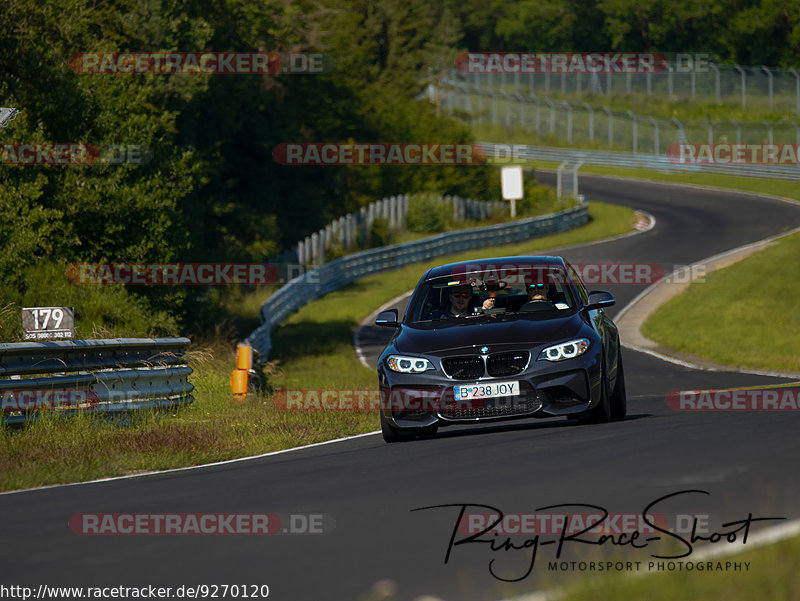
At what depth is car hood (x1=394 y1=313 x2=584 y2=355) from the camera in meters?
10.7

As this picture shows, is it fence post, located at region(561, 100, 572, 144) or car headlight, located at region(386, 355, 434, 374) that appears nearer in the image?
car headlight, located at region(386, 355, 434, 374)

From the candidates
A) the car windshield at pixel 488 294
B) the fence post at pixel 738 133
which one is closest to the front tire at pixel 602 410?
the car windshield at pixel 488 294

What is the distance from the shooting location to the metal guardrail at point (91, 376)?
11.9 metres

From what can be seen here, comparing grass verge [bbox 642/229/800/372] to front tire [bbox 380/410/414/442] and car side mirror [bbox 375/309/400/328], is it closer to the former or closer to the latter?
car side mirror [bbox 375/309/400/328]

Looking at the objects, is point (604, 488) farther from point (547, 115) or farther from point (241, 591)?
point (547, 115)

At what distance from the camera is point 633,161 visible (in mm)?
76500

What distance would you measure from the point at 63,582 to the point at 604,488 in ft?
9.77

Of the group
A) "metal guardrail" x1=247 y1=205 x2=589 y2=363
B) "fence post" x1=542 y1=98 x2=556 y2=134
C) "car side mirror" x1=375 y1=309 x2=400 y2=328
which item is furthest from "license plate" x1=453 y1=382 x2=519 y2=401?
"fence post" x1=542 y1=98 x2=556 y2=134

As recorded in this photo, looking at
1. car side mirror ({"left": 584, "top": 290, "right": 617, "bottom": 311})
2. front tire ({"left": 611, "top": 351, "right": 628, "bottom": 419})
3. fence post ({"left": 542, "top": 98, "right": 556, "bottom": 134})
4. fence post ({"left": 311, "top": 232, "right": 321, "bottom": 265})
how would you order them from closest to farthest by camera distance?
car side mirror ({"left": 584, "top": 290, "right": 617, "bottom": 311}) → front tire ({"left": 611, "top": 351, "right": 628, "bottom": 419}) → fence post ({"left": 311, "top": 232, "right": 321, "bottom": 265}) → fence post ({"left": 542, "top": 98, "right": 556, "bottom": 134})

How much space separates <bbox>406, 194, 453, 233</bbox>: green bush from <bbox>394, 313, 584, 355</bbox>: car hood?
43.7 meters

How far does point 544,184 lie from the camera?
6988cm

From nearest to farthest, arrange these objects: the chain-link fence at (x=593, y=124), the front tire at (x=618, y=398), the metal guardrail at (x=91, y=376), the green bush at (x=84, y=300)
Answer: the front tire at (x=618, y=398) < the metal guardrail at (x=91, y=376) < the green bush at (x=84, y=300) < the chain-link fence at (x=593, y=124)

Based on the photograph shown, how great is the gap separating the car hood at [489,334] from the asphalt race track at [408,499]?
31.1 inches

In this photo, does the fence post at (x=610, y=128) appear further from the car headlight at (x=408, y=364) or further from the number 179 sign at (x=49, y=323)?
the car headlight at (x=408, y=364)
